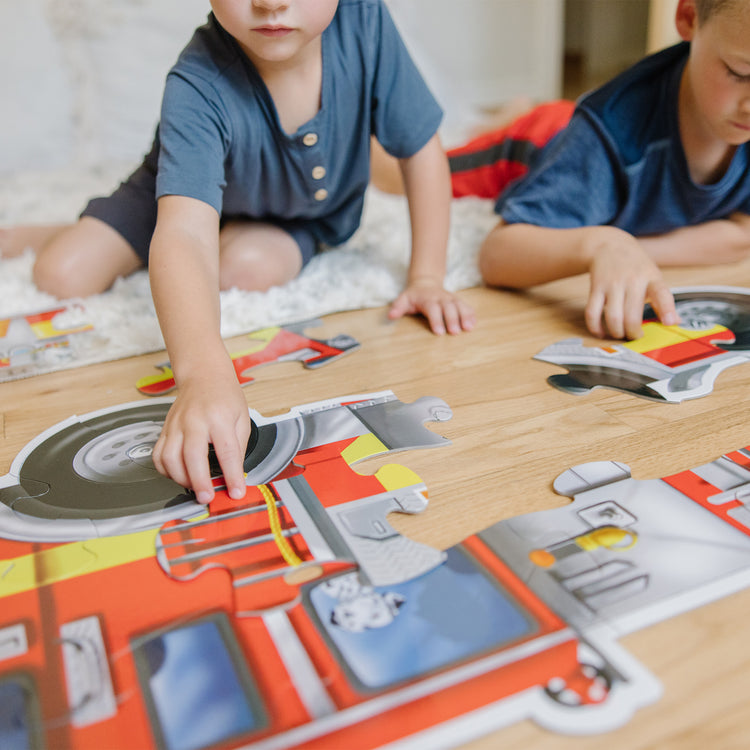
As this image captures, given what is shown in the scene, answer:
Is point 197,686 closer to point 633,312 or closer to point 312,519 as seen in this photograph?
point 312,519

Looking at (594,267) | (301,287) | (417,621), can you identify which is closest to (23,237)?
(301,287)

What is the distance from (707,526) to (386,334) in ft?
1.49

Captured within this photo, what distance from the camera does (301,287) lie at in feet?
3.30

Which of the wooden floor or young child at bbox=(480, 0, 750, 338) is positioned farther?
young child at bbox=(480, 0, 750, 338)

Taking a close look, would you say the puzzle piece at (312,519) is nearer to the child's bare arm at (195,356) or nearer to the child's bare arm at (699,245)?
the child's bare arm at (195,356)

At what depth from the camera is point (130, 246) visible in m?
1.05

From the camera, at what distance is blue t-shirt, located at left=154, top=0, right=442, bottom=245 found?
796 mm

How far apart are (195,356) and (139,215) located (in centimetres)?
50

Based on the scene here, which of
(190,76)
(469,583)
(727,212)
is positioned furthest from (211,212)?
(727,212)

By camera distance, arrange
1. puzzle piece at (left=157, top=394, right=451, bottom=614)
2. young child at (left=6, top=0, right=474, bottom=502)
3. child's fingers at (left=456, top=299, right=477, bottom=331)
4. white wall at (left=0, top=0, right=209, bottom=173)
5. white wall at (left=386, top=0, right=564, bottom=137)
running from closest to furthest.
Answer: puzzle piece at (left=157, top=394, right=451, bottom=614) < young child at (left=6, top=0, right=474, bottom=502) < child's fingers at (left=456, top=299, right=477, bottom=331) < white wall at (left=0, top=0, right=209, bottom=173) < white wall at (left=386, top=0, right=564, bottom=137)

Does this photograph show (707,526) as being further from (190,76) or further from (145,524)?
(190,76)

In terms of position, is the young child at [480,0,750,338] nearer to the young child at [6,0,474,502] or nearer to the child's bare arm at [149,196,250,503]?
the young child at [6,0,474,502]

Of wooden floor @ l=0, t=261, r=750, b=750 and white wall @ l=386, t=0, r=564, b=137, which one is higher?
white wall @ l=386, t=0, r=564, b=137

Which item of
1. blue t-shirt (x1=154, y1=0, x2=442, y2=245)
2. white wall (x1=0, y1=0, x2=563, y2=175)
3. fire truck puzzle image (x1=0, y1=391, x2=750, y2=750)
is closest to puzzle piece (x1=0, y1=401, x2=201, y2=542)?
fire truck puzzle image (x1=0, y1=391, x2=750, y2=750)
